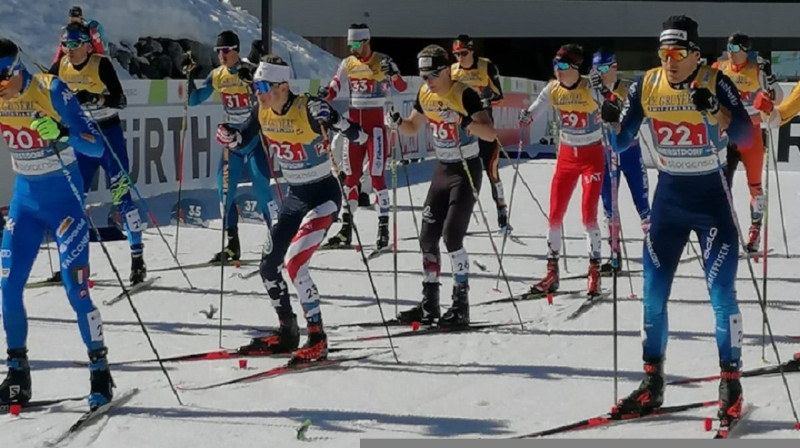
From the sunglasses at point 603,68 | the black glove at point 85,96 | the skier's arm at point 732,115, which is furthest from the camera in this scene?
the sunglasses at point 603,68

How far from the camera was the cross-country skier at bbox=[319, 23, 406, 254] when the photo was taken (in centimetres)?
1202

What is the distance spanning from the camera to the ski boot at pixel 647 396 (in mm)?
6062

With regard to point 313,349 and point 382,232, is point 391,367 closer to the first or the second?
point 313,349

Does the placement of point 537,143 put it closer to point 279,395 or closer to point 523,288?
point 523,288

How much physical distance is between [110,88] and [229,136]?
2495mm

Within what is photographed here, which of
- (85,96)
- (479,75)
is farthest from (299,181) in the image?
(479,75)

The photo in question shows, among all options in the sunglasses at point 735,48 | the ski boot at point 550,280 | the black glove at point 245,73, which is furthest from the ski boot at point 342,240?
the sunglasses at point 735,48

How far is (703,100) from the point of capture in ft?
→ 17.9

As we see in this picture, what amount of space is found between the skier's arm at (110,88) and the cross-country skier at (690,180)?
4.95 metres

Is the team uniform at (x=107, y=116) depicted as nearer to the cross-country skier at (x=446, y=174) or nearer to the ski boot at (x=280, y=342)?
the ski boot at (x=280, y=342)

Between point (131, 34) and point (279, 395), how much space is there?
52.3ft

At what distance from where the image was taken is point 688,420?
19.7ft

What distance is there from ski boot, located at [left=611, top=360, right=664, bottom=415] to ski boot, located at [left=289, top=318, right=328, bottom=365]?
81.6 inches

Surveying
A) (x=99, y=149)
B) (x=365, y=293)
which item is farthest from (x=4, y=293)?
(x=365, y=293)
